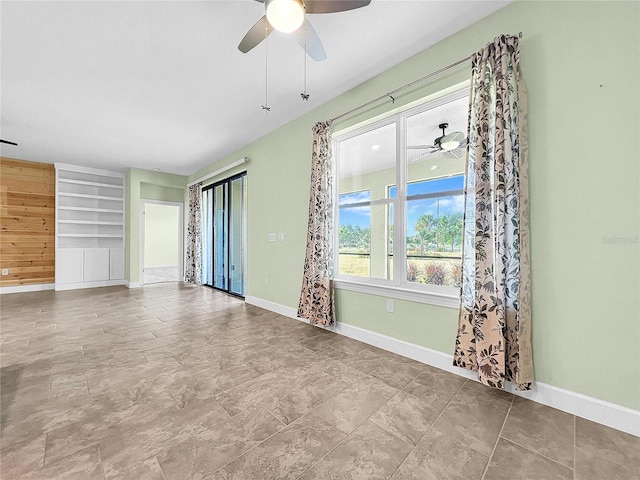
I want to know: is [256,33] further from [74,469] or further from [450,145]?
[74,469]

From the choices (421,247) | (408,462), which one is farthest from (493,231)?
(408,462)

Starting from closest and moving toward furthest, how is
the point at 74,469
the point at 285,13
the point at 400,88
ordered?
the point at 74,469 < the point at 285,13 < the point at 400,88

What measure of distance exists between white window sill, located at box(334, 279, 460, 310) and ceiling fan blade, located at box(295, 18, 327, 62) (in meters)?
2.15

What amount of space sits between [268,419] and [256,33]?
2555 mm

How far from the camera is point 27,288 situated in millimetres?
5941

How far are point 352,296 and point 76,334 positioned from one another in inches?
128

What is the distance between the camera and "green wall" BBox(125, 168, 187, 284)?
6465 mm

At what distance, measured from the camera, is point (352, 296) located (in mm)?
3143

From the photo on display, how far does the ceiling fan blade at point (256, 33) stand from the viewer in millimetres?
1818

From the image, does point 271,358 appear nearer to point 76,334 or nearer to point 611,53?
point 76,334

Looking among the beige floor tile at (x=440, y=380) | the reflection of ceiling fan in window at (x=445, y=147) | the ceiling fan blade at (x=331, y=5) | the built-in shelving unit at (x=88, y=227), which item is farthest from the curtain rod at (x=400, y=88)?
the built-in shelving unit at (x=88, y=227)

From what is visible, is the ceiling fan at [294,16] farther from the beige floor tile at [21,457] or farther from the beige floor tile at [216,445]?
the beige floor tile at [21,457]

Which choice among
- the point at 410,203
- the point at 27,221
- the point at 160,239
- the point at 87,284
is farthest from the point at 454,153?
the point at 160,239

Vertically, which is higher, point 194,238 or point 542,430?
point 194,238
